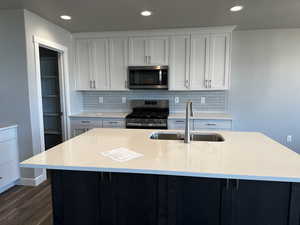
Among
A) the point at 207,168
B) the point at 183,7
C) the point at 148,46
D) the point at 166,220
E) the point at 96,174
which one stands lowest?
the point at 166,220

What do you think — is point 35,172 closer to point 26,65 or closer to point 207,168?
point 26,65

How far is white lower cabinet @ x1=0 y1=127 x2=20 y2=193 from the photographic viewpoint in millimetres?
2607

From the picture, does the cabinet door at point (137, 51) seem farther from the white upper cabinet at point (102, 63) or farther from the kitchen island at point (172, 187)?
the kitchen island at point (172, 187)

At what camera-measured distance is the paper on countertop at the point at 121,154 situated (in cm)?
149

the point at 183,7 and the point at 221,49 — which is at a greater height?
the point at 183,7

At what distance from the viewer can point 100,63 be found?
12.6ft

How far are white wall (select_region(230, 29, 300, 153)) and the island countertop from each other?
2033 mm

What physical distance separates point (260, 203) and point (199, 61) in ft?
8.74

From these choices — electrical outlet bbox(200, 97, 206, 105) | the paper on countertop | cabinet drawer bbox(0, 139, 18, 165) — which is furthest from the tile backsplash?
the paper on countertop

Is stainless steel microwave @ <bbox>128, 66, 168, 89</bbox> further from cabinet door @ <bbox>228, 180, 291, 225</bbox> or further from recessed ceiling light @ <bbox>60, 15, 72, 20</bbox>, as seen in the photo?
cabinet door @ <bbox>228, 180, 291, 225</bbox>

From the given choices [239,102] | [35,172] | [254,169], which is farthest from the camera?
[239,102]

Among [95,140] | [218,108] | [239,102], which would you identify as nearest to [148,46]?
[218,108]

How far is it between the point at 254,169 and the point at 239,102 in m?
2.87

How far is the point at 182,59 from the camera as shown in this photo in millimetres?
3629
